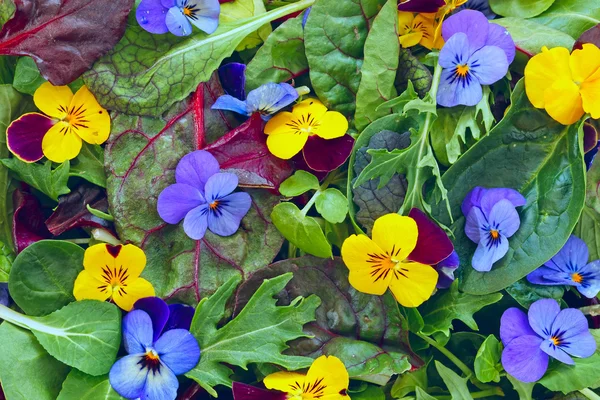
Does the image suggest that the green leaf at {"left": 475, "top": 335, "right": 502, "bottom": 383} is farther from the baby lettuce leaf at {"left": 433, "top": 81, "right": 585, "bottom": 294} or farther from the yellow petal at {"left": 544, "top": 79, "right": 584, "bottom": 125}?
the yellow petal at {"left": 544, "top": 79, "right": 584, "bottom": 125}

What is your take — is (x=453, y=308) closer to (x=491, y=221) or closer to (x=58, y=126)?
(x=491, y=221)

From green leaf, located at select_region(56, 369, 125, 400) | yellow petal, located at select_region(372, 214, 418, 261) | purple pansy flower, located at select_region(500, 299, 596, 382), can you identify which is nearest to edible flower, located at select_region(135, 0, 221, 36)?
yellow petal, located at select_region(372, 214, 418, 261)

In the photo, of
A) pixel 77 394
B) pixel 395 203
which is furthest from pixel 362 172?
pixel 77 394

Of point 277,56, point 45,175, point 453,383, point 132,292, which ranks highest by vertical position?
point 277,56

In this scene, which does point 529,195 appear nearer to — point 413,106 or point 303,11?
point 413,106

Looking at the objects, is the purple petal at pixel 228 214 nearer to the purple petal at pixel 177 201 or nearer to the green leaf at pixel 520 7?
the purple petal at pixel 177 201

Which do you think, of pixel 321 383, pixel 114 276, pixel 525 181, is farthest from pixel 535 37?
pixel 114 276

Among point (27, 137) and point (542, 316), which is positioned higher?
point (27, 137)

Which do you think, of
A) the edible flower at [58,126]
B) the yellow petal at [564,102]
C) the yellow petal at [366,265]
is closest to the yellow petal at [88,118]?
the edible flower at [58,126]
